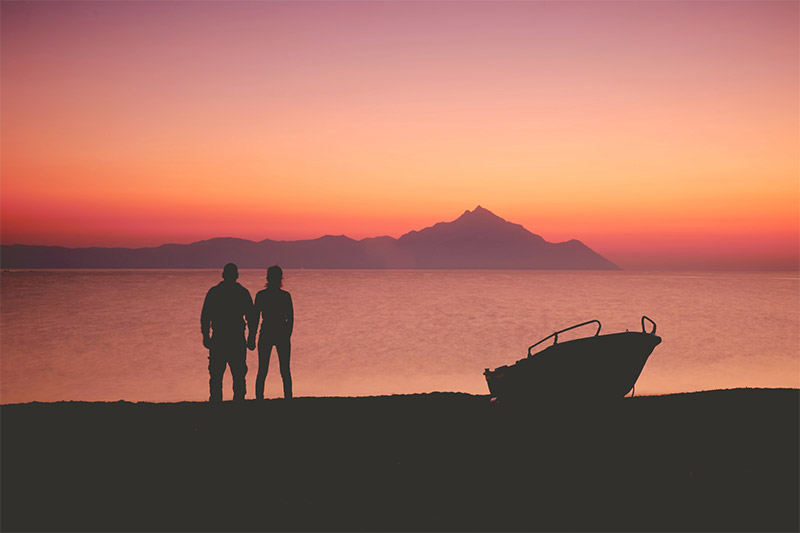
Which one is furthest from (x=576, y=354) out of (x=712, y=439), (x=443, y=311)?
(x=443, y=311)

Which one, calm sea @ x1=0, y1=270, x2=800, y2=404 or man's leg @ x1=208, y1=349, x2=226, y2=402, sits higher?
man's leg @ x1=208, y1=349, x2=226, y2=402

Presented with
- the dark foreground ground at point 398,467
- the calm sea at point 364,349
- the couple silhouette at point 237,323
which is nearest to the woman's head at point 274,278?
the couple silhouette at point 237,323

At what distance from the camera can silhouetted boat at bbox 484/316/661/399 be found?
32.7ft

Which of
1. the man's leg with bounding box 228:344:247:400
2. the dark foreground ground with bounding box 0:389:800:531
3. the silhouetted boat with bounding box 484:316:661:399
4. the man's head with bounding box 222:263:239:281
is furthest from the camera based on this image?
the man's leg with bounding box 228:344:247:400

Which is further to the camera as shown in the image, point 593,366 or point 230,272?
point 230,272

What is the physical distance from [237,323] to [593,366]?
616 cm

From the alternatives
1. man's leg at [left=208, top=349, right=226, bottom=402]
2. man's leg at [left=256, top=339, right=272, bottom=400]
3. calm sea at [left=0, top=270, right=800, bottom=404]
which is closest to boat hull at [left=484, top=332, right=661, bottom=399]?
man's leg at [left=256, top=339, right=272, bottom=400]

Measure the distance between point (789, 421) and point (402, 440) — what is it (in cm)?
690

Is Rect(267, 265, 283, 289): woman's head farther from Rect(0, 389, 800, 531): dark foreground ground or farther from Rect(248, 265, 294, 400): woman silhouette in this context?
Rect(0, 389, 800, 531): dark foreground ground

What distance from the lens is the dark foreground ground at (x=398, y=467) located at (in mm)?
5875

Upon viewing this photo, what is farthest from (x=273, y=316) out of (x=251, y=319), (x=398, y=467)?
(x=398, y=467)

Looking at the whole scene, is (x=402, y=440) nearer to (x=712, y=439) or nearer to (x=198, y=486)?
(x=198, y=486)

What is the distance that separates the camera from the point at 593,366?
32.8 ft

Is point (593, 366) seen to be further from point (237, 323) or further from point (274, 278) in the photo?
point (237, 323)
